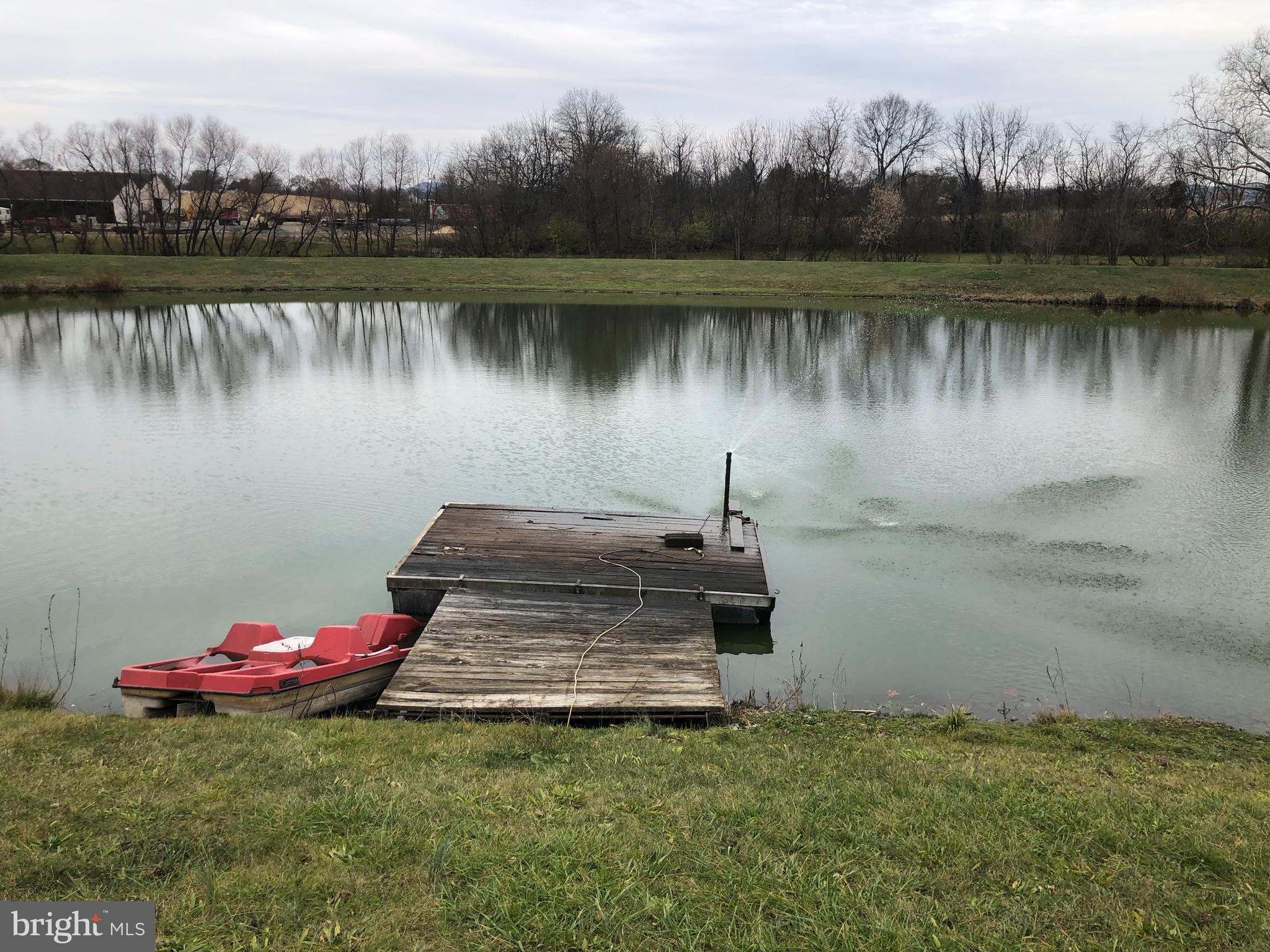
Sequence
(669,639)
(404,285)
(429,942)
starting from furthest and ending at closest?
(404,285) < (669,639) < (429,942)

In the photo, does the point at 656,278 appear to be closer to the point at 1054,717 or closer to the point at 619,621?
the point at 619,621

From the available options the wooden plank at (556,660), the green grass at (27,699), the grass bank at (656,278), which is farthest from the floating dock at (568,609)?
the grass bank at (656,278)

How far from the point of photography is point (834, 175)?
77.8 m

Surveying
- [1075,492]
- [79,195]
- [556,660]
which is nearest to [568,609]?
[556,660]

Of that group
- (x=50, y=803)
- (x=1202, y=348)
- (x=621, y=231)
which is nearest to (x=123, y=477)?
(x=50, y=803)

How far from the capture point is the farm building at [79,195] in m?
69.8

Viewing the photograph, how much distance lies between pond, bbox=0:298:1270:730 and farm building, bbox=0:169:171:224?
141 ft

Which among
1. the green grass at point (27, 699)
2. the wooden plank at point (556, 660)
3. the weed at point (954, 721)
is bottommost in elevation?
the weed at point (954, 721)

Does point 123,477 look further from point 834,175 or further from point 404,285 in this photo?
point 834,175

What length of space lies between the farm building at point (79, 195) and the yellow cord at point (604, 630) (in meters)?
66.3

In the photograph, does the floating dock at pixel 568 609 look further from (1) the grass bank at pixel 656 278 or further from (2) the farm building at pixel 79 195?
(2) the farm building at pixel 79 195

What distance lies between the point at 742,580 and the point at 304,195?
291 ft

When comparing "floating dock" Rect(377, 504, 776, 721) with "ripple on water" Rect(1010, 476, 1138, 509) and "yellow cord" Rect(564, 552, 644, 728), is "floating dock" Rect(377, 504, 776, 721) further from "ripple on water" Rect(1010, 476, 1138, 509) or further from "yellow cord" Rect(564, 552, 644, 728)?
"ripple on water" Rect(1010, 476, 1138, 509)

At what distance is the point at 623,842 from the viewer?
5.07 meters
